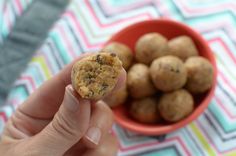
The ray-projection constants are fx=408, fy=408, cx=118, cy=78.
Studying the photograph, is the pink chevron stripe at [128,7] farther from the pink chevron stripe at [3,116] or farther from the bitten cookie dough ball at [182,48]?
the pink chevron stripe at [3,116]

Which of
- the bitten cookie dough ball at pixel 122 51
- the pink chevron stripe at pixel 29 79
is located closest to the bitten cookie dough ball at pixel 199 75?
the bitten cookie dough ball at pixel 122 51

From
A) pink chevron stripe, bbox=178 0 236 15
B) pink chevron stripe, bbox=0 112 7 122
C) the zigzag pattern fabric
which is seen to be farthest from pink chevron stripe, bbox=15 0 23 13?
pink chevron stripe, bbox=178 0 236 15

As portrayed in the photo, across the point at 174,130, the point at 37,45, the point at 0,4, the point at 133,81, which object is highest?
the point at 0,4

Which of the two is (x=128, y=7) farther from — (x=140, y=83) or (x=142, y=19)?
(x=140, y=83)

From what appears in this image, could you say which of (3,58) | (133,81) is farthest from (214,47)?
(3,58)

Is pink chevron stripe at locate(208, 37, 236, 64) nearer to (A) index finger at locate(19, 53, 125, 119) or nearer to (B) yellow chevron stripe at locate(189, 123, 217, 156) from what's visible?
(B) yellow chevron stripe at locate(189, 123, 217, 156)

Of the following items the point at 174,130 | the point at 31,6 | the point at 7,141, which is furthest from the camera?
the point at 31,6

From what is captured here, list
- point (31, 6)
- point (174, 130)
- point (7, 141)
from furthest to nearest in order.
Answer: point (31, 6)
point (174, 130)
point (7, 141)

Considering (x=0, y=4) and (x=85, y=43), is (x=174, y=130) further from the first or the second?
(x=0, y=4)

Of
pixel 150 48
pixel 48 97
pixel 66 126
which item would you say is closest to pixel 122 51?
pixel 150 48
